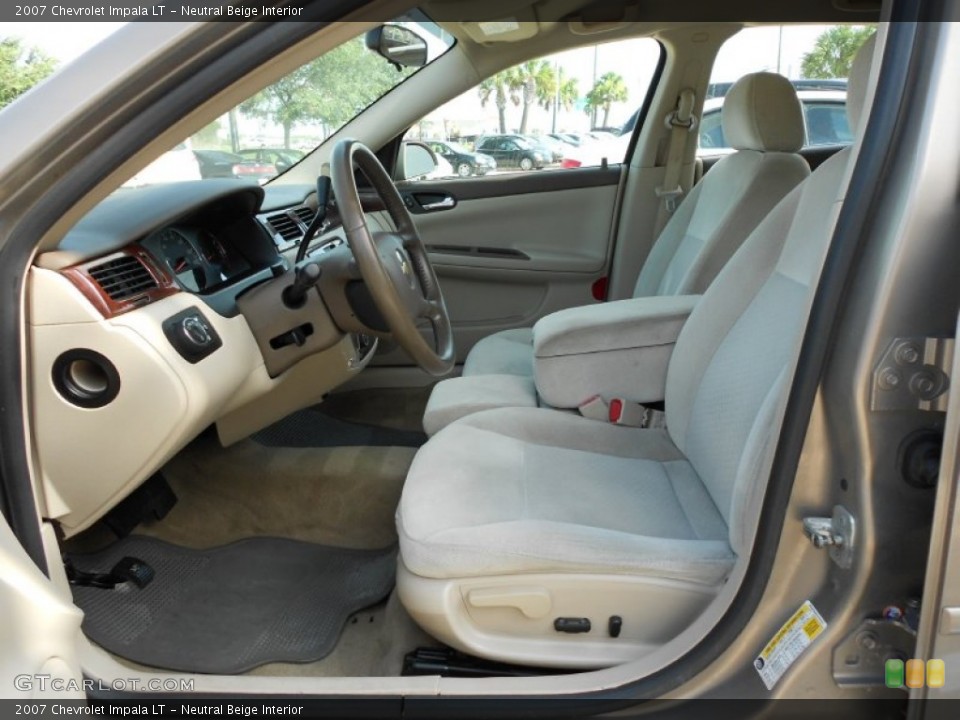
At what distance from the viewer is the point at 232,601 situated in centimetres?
162

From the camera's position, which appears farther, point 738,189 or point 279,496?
point 738,189

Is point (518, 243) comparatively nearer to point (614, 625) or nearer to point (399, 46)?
point (399, 46)

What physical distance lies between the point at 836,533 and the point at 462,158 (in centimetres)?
216

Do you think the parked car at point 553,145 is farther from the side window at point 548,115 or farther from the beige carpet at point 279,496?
the beige carpet at point 279,496

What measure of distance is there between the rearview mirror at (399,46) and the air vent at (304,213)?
1.66 ft

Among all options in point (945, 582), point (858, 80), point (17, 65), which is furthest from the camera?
point (17, 65)

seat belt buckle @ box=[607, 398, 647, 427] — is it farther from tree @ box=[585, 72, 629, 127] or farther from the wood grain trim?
tree @ box=[585, 72, 629, 127]

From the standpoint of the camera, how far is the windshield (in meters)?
1.67

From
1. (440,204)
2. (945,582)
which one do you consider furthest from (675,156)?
(945,582)

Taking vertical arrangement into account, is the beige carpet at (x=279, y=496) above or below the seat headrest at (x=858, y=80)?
below

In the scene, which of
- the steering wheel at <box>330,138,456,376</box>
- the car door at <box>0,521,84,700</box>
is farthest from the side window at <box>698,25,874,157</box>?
the car door at <box>0,521,84,700</box>

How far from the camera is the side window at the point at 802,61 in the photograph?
8.03 ft

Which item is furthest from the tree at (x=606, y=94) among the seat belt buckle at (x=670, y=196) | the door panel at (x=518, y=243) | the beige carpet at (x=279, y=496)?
the beige carpet at (x=279, y=496)

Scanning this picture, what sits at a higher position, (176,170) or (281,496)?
(176,170)
